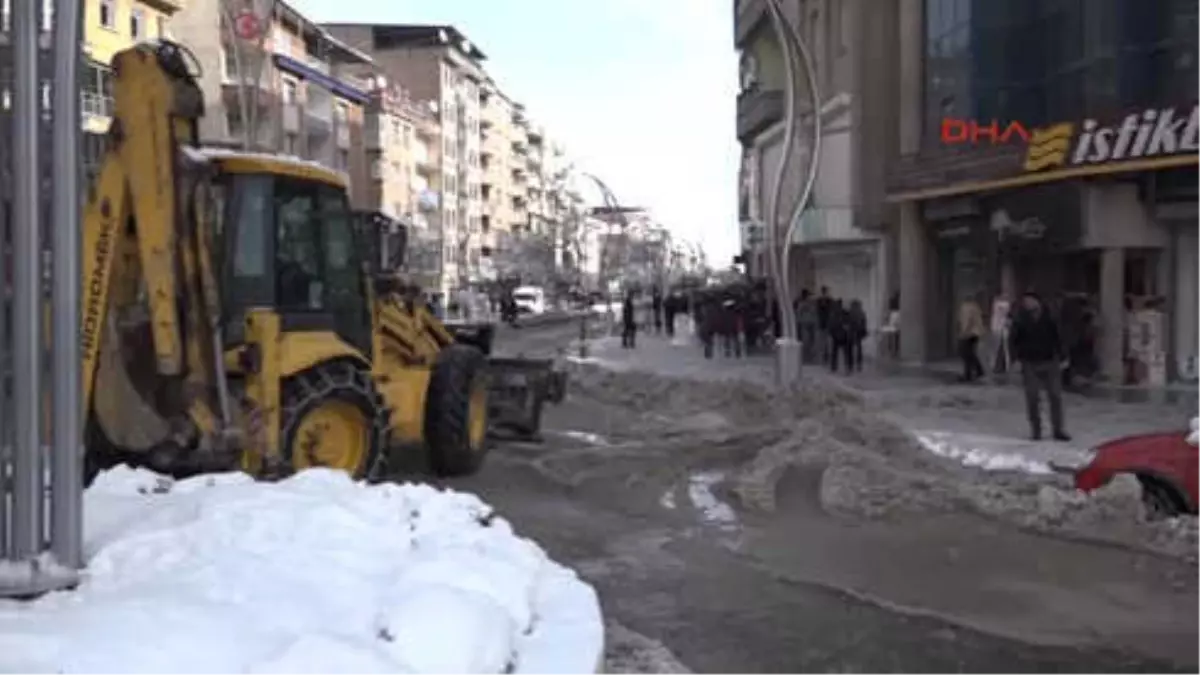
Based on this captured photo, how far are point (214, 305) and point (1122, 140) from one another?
1677cm

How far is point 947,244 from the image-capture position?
33.0m

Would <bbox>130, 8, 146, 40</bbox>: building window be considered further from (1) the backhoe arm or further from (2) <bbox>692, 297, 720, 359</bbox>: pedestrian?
(1) the backhoe arm

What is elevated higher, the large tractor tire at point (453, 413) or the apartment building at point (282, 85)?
the apartment building at point (282, 85)

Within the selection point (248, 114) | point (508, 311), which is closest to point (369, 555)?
point (248, 114)

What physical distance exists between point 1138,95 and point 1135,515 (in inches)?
572

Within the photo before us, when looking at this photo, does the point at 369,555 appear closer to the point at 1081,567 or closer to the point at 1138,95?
the point at 1081,567

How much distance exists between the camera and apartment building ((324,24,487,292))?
120 meters

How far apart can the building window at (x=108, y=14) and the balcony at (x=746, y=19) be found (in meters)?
24.0

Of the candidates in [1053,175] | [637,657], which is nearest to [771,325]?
[1053,175]

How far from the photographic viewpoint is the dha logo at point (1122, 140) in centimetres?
2247

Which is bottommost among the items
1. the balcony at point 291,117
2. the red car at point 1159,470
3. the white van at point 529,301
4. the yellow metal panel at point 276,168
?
the red car at point 1159,470

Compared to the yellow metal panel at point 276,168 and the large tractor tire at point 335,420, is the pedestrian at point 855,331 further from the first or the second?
the yellow metal panel at point 276,168

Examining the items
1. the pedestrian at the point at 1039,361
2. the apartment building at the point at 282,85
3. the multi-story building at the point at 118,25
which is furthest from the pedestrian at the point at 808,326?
the multi-story building at the point at 118,25

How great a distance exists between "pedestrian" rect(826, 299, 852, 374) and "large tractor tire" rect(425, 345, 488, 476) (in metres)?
18.2
